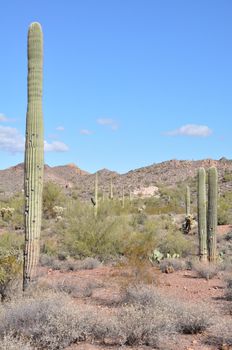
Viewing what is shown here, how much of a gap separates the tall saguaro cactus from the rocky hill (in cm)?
3987

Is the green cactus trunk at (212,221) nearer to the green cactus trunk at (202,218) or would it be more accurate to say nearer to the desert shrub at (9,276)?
the green cactus trunk at (202,218)

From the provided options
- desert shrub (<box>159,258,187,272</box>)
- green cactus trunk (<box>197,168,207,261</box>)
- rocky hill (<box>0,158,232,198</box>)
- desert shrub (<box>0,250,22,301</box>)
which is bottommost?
Answer: desert shrub (<box>159,258,187,272</box>)

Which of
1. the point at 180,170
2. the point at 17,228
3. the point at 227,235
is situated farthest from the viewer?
the point at 180,170

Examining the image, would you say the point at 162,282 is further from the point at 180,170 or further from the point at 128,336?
the point at 180,170

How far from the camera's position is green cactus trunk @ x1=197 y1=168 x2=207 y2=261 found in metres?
16.2

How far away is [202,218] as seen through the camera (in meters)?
16.8

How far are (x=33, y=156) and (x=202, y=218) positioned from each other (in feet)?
27.6

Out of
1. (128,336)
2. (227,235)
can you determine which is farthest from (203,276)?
(227,235)

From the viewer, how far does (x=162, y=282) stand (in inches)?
495

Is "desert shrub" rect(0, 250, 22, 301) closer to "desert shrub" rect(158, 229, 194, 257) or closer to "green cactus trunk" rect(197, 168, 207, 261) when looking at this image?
"green cactus trunk" rect(197, 168, 207, 261)

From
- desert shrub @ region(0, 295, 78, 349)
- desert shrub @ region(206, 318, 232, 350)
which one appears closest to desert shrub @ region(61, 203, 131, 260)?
desert shrub @ region(206, 318, 232, 350)

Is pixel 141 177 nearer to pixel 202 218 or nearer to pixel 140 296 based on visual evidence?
pixel 202 218


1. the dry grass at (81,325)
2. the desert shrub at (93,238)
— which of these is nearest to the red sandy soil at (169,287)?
the dry grass at (81,325)

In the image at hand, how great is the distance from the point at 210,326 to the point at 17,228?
20337 mm
